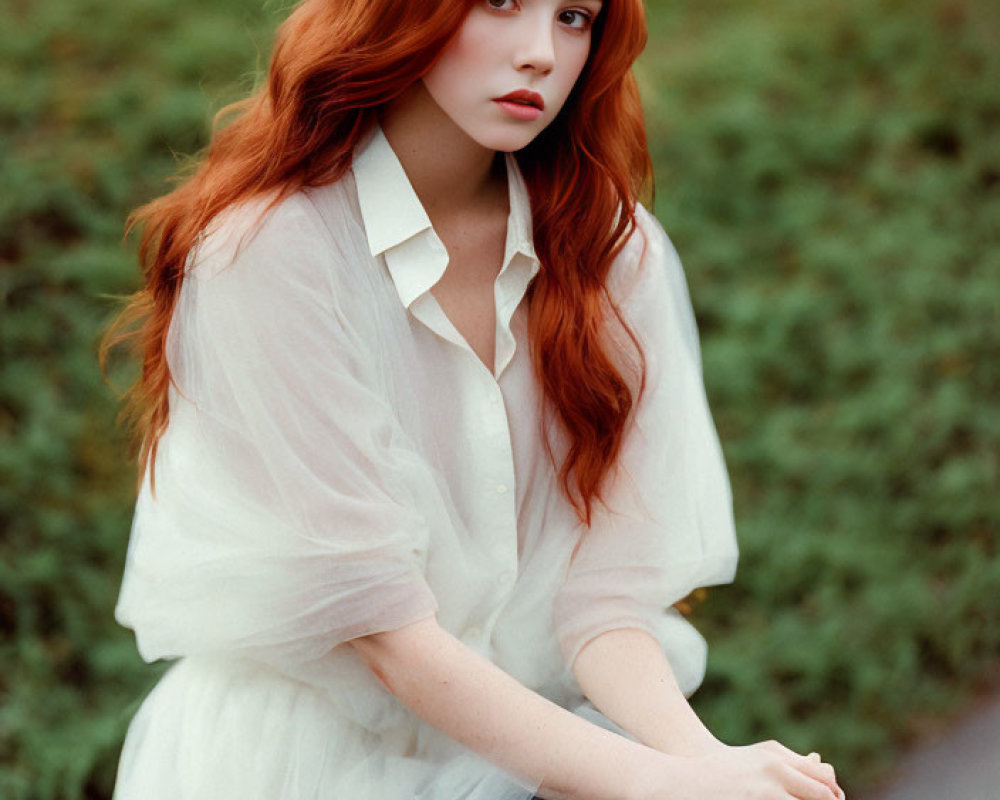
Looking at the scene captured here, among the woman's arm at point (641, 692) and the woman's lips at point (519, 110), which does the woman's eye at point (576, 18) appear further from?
the woman's arm at point (641, 692)

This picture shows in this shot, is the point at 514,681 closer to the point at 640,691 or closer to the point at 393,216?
the point at 640,691

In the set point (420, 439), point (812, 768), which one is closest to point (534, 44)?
point (420, 439)

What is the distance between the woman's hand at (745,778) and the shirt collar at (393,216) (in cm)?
64

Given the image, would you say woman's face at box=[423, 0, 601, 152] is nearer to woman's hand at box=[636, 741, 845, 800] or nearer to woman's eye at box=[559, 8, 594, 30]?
woman's eye at box=[559, 8, 594, 30]

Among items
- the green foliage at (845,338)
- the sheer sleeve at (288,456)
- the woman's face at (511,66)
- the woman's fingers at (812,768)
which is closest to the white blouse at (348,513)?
the sheer sleeve at (288,456)

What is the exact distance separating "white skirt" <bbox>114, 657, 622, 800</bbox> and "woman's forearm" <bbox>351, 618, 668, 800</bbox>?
0.07m

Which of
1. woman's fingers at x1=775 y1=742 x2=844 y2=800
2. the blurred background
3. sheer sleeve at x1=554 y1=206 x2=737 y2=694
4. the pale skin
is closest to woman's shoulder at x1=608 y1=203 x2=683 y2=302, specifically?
sheer sleeve at x1=554 y1=206 x2=737 y2=694

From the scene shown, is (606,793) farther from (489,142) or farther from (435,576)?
(489,142)

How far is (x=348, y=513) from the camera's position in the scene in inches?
65.0

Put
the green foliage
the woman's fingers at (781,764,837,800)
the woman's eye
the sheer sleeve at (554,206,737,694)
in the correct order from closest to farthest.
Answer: the woman's fingers at (781,764,837,800), the woman's eye, the sheer sleeve at (554,206,737,694), the green foliage

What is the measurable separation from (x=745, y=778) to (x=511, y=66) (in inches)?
34.0

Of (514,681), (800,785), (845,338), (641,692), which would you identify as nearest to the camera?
(800,785)

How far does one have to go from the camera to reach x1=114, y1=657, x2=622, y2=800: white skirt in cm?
171

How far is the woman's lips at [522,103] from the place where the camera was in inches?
64.8
